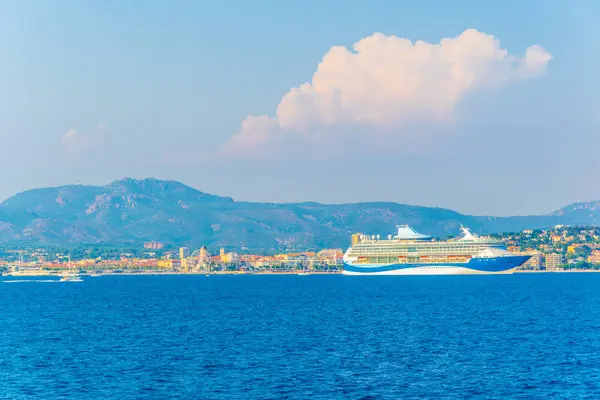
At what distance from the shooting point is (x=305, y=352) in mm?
66188

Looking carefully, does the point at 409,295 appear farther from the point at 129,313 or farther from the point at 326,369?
the point at 326,369

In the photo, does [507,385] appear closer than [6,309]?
Yes

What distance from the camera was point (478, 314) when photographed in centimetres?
9788

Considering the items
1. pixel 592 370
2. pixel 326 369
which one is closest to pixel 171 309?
pixel 326 369

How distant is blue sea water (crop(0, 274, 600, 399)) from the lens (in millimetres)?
52031

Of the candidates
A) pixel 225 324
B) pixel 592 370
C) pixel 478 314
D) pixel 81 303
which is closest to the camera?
pixel 592 370

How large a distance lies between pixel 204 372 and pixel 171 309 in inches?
2212

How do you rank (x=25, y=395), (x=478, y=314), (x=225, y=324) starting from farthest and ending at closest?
(x=478, y=314) → (x=225, y=324) → (x=25, y=395)

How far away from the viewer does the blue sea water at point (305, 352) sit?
171 feet

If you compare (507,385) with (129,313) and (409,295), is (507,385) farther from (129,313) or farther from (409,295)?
(409,295)

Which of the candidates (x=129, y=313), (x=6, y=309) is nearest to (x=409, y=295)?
(x=129, y=313)

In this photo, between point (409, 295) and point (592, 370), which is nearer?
point (592, 370)

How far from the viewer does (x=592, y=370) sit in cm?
5725

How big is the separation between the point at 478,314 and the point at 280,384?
49148 millimetres
